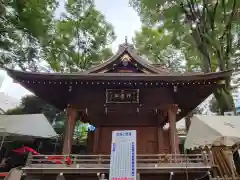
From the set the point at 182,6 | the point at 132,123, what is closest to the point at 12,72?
the point at 132,123

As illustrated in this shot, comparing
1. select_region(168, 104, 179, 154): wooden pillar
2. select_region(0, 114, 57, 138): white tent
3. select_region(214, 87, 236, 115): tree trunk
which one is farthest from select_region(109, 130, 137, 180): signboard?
select_region(214, 87, 236, 115): tree trunk

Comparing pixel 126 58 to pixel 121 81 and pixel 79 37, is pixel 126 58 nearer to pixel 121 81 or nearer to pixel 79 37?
pixel 121 81

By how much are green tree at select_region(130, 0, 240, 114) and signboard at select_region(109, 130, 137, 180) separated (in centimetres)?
750

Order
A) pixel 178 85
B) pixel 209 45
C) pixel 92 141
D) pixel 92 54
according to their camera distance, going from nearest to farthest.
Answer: pixel 178 85
pixel 92 141
pixel 209 45
pixel 92 54

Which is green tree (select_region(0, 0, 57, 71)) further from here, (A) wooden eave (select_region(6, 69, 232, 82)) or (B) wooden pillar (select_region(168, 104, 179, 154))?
(B) wooden pillar (select_region(168, 104, 179, 154))

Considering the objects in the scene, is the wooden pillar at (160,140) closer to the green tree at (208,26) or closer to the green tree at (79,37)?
the green tree at (208,26)

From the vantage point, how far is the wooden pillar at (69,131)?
8562 millimetres

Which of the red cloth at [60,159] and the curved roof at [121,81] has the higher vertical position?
the curved roof at [121,81]

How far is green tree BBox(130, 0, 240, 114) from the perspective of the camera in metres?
12.6

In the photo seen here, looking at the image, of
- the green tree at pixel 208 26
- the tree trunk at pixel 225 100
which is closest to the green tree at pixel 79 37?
the green tree at pixel 208 26

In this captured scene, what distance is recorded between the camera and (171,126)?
8.94 meters

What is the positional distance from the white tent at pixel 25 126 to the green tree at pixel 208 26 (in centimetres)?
999

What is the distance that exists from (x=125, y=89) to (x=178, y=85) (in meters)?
2.33

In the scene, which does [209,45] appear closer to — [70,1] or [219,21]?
[219,21]
